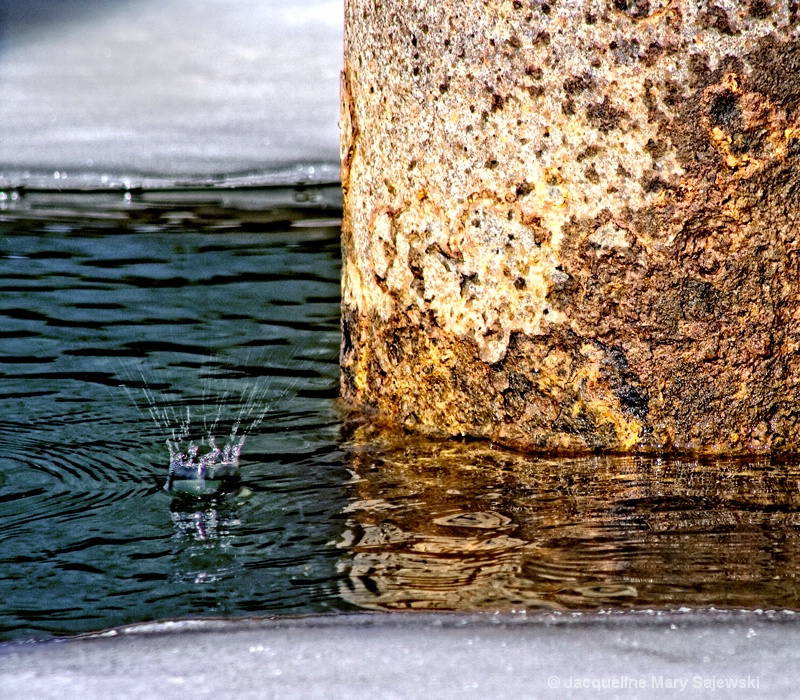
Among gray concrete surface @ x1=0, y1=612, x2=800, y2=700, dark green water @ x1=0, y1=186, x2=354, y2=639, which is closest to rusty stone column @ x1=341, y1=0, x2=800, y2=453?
dark green water @ x1=0, y1=186, x2=354, y2=639

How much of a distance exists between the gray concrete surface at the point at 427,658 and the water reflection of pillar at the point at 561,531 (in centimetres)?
11

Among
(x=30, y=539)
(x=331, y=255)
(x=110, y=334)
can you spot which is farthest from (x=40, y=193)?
(x=30, y=539)

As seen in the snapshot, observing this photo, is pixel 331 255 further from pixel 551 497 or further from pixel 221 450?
pixel 551 497

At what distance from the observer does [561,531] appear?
8.41 feet

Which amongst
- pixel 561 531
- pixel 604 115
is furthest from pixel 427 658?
pixel 604 115

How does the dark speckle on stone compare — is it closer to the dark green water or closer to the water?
the water

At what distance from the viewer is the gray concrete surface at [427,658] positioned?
1851 mm

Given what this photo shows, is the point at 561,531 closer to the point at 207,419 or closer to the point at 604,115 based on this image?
the point at 604,115

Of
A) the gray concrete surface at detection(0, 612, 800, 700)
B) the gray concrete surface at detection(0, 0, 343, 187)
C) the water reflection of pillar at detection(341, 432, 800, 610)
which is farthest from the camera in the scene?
the gray concrete surface at detection(0, 0, 343, 187)

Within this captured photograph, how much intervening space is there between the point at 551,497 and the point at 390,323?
2.13 ft

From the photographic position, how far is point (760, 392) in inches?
113

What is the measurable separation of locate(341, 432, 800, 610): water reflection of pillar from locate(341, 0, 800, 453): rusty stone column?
0.41 ft

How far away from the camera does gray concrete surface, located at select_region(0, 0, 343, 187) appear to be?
7.82 meters

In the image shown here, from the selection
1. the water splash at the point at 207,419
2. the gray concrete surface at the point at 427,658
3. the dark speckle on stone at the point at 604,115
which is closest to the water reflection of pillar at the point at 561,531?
the gray concrete surface at the point at 427,658
